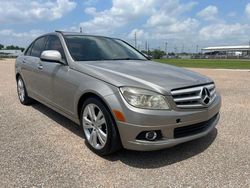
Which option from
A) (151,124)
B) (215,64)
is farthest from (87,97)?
(215,64)

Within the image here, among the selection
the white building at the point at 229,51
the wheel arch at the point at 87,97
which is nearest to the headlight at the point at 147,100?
the wheel arch at the point at 87,97

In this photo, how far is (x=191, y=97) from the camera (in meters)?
3.62

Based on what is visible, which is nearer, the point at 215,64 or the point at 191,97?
the point at 191,97

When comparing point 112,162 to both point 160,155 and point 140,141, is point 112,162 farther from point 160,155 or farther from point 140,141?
point 160,155

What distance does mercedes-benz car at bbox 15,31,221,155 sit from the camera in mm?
3400

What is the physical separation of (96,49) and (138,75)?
4.65ft

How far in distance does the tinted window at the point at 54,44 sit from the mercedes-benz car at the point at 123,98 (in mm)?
25

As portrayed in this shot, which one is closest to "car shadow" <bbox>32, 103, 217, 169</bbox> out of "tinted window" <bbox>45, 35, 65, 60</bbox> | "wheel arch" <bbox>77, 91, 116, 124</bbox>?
"wheel arch" <bbox>77, 91, 116, 124</bbox>

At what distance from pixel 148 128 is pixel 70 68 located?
Result: 5.53 feet

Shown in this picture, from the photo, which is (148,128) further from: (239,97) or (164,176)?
(239,97)

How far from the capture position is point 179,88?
3547mm

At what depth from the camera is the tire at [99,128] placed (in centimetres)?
359

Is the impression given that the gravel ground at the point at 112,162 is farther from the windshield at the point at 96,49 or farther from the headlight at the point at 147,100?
the windshield at the point at 96,49

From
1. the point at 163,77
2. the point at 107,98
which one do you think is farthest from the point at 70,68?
the point at 163,77
